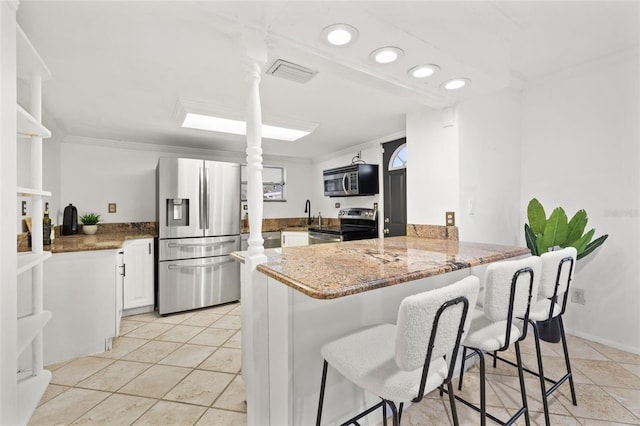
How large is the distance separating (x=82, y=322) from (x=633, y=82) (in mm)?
4840

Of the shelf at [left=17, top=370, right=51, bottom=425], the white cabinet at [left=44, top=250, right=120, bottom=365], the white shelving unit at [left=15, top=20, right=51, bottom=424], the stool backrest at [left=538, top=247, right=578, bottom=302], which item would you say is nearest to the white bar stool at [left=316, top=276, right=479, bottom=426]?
the stool backrest at [left=538, top=247, right=578, bottom=302]

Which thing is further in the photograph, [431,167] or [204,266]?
[204,266]

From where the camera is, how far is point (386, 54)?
1.58 metres

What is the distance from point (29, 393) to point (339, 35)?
2.26m

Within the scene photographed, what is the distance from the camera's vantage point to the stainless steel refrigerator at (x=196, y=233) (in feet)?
11.2

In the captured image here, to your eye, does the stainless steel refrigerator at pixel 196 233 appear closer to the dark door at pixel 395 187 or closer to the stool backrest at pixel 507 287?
the dark door at pixel 395 187

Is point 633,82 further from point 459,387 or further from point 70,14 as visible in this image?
point 70,14

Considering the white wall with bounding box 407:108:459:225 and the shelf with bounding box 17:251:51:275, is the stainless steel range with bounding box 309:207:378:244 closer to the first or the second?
the white wall with bounding box 407:108:459:225

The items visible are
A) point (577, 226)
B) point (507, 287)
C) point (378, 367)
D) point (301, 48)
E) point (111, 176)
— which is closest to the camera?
point (378, 367)

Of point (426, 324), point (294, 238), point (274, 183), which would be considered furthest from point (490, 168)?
point (274, 183)

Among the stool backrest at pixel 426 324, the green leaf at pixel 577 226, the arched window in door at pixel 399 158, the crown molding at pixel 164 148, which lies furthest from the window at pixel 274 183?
the stool backrest at pixel 426 324

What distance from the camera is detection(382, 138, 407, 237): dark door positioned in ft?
11.8

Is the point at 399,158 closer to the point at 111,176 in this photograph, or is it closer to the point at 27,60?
the point at 27,60

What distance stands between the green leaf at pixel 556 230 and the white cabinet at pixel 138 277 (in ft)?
13.2
